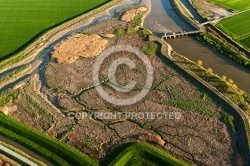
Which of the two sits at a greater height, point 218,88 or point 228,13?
point 228,13

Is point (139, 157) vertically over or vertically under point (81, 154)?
under

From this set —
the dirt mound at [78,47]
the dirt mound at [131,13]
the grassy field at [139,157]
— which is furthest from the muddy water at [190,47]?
the grassy field at [139,157]

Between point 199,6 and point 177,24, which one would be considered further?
point 199,6

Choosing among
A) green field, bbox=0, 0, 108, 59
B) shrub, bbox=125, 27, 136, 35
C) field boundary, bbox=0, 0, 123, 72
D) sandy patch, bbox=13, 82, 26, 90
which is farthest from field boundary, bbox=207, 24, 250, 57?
sandy patch, bbox=13, 82, 26, 90

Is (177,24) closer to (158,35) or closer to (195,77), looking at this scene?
(158,35)

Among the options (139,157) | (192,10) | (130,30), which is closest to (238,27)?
(192,10)

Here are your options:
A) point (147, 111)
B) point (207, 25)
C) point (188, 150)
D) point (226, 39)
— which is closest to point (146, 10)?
point (207, 25)

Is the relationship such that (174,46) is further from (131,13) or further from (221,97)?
(221,97)
